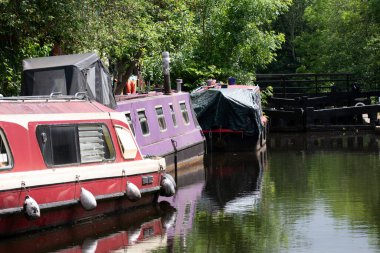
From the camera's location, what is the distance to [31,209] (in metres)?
13.6

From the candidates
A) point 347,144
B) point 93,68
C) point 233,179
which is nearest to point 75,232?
point 93,68

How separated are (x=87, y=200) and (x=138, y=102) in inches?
306

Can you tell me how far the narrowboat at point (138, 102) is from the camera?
59.9 feet

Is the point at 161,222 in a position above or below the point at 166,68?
below

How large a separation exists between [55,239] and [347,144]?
19935mm

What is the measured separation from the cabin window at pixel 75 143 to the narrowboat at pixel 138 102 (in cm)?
178

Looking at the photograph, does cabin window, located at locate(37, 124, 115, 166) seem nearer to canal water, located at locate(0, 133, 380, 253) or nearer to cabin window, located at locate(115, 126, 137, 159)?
cabin window, located at locate(115, 126, 137, 159)

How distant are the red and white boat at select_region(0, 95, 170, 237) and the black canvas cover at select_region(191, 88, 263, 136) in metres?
11.8

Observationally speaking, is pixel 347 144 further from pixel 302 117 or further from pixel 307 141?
pixel 302 117

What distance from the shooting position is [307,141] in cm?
3469

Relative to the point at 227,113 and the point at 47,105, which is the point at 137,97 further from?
the point at 47,105

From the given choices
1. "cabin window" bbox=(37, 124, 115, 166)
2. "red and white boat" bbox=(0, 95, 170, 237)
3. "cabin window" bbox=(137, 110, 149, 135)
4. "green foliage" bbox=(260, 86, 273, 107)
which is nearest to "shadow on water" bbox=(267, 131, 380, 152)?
"green foliage" bbox=(260, 86, 273, 107)

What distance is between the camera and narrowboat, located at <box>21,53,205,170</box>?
18250 millimetres

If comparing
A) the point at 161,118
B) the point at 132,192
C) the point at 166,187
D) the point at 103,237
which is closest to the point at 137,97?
the point at 161,118
